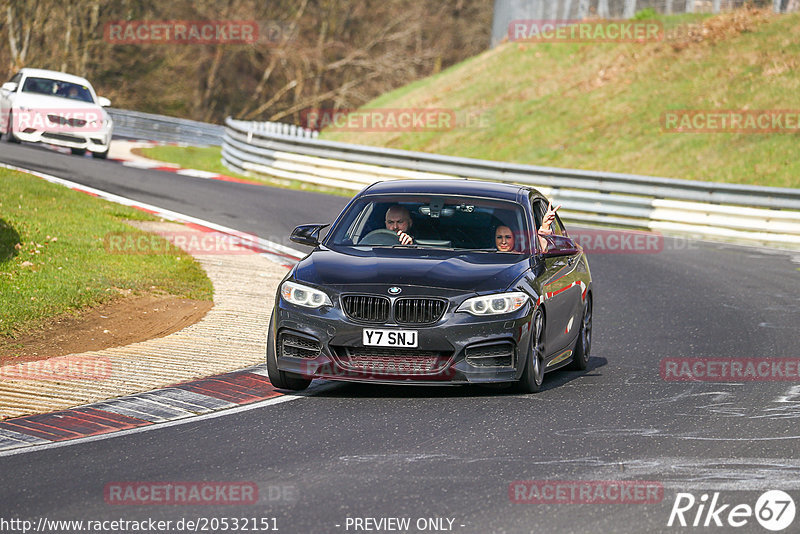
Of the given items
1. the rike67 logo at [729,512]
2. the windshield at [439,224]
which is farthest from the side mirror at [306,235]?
the rike67 logo at [729,512]

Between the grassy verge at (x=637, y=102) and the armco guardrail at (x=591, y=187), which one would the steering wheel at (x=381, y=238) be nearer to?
the armco guardrail at (x=591, y=187)

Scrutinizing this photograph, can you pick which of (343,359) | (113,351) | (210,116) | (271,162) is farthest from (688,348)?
(210,116)

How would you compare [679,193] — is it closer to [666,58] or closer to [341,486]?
[666,58]

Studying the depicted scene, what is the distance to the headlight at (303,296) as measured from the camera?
8.54 m

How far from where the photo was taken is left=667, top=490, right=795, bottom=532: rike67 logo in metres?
5.69

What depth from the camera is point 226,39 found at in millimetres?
56406

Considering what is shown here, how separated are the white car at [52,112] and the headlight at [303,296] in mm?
20296

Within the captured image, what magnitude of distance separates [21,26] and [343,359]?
155ft

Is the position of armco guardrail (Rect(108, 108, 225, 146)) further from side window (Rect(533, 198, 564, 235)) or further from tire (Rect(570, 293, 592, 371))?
tire (Rect(570, 293, 592, 371))

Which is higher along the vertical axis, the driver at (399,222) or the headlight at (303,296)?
the driver at (399,222)

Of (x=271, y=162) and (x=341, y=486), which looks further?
(x=271, y=162)

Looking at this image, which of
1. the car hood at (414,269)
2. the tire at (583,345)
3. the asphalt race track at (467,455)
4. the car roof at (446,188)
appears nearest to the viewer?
the asphalt race track at (467,455)

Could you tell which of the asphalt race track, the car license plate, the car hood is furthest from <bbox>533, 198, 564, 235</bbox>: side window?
the car license plate

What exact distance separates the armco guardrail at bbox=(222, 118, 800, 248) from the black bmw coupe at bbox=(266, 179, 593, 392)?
14.2 m
